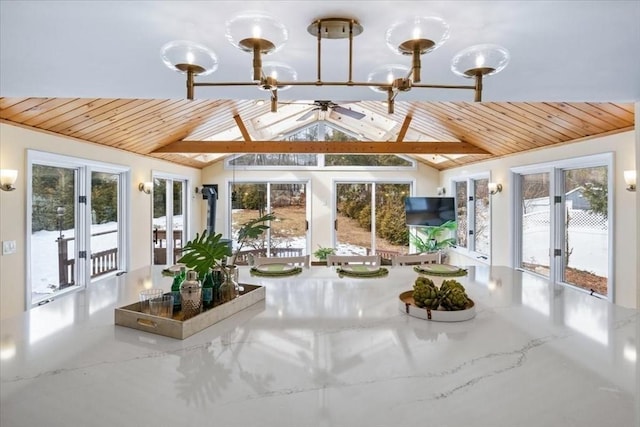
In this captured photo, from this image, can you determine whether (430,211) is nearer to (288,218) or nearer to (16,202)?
(288,218)

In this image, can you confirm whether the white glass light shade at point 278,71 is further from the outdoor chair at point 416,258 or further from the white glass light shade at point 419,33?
the outdoor chair at point 416,258

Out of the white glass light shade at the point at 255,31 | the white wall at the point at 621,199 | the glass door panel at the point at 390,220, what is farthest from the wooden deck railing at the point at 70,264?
the white wall at the point at 621,199

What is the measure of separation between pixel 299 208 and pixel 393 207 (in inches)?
76.8

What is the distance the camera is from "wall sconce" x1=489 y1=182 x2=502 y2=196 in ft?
18.2

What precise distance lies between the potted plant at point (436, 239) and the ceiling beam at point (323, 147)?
1.65 metres

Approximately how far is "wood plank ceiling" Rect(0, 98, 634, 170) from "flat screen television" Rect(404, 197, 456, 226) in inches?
31.1

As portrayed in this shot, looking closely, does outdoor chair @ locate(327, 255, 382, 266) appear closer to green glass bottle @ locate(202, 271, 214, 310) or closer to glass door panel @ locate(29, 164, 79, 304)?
green glass bottle @ locate(202, 271, 214, 310)

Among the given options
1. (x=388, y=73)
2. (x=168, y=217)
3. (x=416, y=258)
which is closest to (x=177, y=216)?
(x=168, y=217)

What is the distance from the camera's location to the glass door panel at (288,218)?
25.6 ft

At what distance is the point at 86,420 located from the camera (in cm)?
85

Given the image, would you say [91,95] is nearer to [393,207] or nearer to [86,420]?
[86,420]

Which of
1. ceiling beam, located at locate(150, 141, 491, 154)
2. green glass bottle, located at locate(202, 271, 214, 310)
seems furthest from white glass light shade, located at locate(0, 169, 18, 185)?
green glass bottle, located at locate(202, 271, 214, 310)

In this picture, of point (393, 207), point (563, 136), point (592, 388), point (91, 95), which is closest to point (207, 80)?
point (91, 95)

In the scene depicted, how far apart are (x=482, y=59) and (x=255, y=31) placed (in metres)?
0.91
